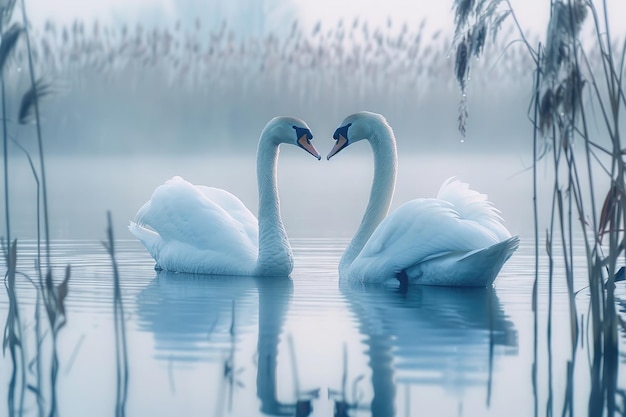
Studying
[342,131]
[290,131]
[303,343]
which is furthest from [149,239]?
Answer: [303,343]

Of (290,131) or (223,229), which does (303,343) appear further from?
(290,131)

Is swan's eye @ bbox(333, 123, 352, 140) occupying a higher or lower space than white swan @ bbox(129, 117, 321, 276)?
higher

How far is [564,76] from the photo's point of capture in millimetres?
3574

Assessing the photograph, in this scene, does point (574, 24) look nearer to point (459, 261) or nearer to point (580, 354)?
point (580, 354)

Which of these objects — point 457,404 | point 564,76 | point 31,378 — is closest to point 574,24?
point 564,76

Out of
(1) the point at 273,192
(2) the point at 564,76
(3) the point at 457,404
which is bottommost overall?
(3) the point at 457,404

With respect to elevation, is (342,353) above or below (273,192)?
below

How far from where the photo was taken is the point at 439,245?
5973mm

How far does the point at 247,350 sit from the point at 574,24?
1577 millimetres

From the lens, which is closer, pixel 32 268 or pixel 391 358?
pixel 391 358

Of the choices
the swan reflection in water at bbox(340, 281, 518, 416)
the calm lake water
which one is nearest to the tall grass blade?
the calm lake water

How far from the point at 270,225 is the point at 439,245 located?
1290 millimetres

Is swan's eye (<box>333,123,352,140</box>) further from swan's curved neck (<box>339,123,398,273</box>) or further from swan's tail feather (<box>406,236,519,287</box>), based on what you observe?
swan's tail feather (<box>406,236,519,287</box>)

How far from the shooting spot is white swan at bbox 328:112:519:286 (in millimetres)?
5941
